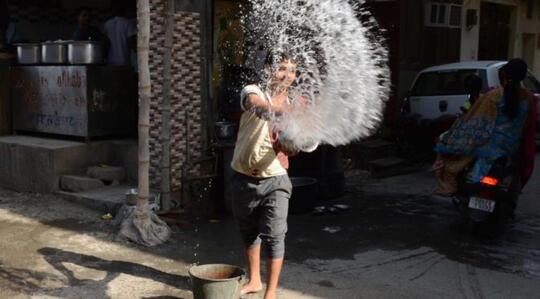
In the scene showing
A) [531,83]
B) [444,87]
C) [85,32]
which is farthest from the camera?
[531,83]

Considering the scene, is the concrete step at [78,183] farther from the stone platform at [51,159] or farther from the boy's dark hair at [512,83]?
the boy's dark hair at [512,83]

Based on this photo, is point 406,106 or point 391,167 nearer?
point 391,167

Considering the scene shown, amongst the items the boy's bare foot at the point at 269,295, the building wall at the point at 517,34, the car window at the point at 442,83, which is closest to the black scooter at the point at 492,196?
the boy's bare foot at the point at 269,295

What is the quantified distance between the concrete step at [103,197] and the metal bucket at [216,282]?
7.80ft

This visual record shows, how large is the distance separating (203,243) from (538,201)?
15.1 ft

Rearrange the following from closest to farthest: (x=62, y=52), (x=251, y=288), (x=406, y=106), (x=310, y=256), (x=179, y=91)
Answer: (x=251, y=288) → (x=310, y=256) → (x=179, y=91) → (x=62, y=52) → (x=406, y=106)

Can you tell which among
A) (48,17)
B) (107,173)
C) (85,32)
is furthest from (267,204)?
(48,17)

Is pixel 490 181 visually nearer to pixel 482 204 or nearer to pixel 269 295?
pixel 482 204

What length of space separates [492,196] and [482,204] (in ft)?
0.41

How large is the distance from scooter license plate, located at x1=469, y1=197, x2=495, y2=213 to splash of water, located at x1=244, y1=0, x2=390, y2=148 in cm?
193

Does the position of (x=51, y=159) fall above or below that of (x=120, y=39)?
below

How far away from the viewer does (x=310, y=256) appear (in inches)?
216

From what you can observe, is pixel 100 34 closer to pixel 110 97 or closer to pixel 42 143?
pixel 110 97

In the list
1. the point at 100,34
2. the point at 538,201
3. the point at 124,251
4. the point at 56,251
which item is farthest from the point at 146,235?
the point at 538,201
